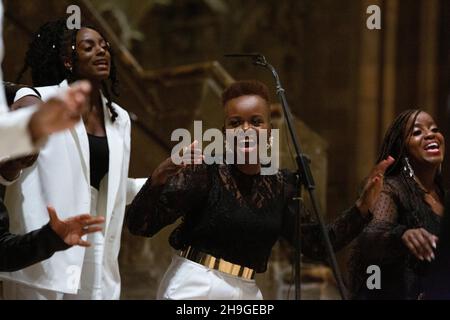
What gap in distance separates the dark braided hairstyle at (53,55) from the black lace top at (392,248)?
1128 mm

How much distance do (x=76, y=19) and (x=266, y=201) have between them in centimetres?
107

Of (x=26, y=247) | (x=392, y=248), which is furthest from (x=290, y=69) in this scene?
(x=26, y=247)

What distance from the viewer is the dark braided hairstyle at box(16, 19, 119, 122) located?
3.52 m

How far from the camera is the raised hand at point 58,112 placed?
226 centimetres

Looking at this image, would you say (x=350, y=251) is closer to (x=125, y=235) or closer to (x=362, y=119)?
(x=125, y=235)

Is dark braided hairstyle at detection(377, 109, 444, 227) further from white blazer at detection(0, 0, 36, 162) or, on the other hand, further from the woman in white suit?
white blazer at detection(0, 0, 36, 162)

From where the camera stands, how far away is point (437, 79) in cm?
734

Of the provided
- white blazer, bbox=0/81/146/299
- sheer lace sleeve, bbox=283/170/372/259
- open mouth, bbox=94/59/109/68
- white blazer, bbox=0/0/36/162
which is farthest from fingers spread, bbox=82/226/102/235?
sheer lace sleeve, bbox=283/170/372/259

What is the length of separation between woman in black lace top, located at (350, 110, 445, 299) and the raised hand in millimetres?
1571

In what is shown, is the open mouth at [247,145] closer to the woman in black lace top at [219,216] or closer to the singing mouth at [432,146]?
the woman in black lace top at [219,216]

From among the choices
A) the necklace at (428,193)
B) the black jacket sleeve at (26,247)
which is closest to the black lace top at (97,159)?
the black jacket sleeve at (26,247)

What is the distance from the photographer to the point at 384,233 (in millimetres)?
3516

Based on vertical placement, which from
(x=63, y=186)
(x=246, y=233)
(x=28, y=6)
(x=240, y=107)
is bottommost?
(x=246, y=233)
